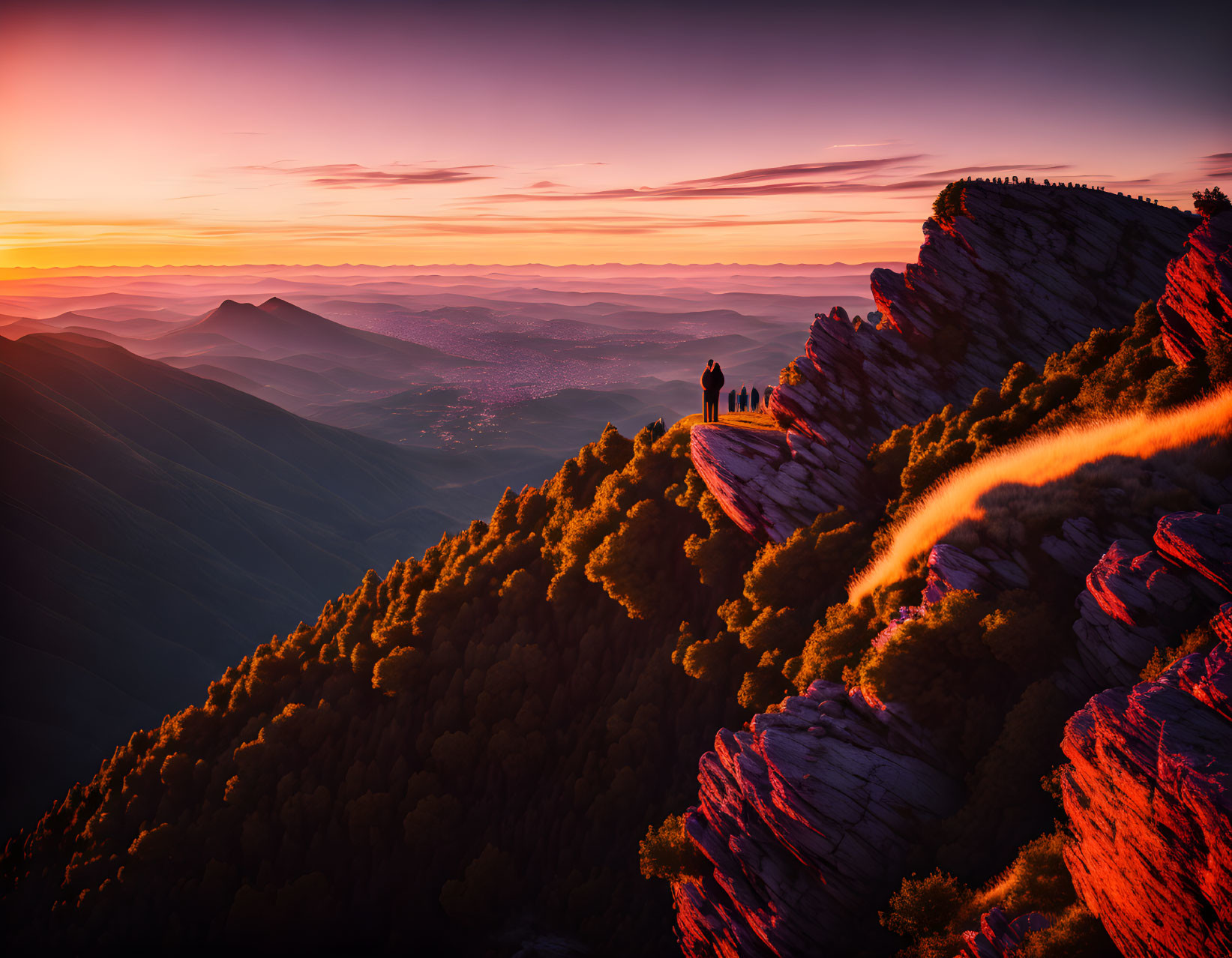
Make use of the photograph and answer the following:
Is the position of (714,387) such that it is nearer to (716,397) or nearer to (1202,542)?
(716,397)

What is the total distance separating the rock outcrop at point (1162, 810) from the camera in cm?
1480

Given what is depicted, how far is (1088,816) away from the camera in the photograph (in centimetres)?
1752

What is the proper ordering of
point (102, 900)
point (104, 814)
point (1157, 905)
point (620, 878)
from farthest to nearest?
1. point (104, 814)
2. point (102, 900)
3. point (620, 878)
4. point (1157, 905)

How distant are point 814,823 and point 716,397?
28.6 metres

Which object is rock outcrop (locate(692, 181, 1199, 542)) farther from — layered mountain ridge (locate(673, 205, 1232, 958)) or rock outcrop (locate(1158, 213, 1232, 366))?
layered mountain ridge (locate(673, 205, 1232, 958))

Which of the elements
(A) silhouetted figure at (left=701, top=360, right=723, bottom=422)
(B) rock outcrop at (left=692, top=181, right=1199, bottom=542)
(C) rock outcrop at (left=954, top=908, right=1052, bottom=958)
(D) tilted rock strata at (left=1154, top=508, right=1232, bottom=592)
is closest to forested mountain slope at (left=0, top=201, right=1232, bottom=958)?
(C) rock outcrop at (left=954, top=908, right=1052, bottom=958)

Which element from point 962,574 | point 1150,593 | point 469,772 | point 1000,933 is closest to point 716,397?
point 962,574

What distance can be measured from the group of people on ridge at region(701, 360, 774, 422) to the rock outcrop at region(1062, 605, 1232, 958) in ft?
82.3

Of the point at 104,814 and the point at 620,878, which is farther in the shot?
the point at 104,814

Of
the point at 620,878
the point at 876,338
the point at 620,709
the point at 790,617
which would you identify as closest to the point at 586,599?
the point at 620,709

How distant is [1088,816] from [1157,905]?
2.19 meters

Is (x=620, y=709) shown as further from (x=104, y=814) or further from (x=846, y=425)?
(x=104, y=814)

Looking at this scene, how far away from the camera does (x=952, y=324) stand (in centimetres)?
4919

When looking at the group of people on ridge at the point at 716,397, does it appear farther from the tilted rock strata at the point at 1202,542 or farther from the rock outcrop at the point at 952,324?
the tilted rock strata at the point at 1202,542
